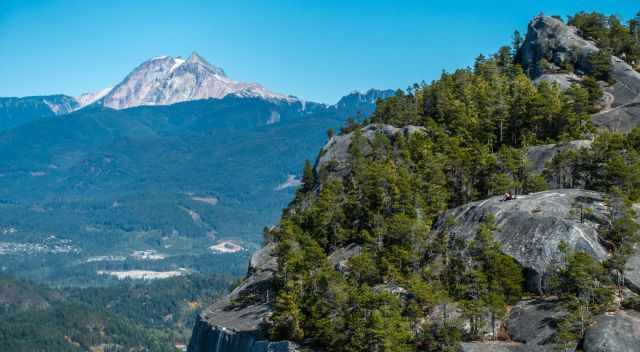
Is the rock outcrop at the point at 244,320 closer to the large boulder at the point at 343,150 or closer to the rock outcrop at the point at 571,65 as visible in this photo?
the large boulder at the point at 343,150

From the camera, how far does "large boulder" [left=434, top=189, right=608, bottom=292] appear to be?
72562 mm

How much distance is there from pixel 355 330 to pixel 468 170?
115ft

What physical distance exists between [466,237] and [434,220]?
11973 mm

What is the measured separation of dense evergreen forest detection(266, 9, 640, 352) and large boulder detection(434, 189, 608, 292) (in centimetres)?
121

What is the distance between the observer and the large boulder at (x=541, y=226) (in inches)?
2857

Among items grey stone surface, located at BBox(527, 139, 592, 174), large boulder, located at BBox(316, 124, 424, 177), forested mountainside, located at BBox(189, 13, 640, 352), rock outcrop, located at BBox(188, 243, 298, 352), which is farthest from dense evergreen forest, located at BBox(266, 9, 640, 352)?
rock outcrop, located at BBox(188, 243, 298, 352)

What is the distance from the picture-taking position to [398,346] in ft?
221

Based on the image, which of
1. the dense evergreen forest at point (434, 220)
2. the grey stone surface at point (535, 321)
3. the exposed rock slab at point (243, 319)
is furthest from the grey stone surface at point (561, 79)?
the grey stone surface at point (535, 321)

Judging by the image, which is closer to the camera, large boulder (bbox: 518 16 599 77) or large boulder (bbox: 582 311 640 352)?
large boulder (bbox: 582 311 640 352)

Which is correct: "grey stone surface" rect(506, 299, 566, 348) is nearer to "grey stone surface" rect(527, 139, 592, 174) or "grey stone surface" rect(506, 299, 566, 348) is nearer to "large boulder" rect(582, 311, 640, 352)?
"large boulder" rect(582, 311, 640, 352)

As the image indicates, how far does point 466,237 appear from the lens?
263 feet

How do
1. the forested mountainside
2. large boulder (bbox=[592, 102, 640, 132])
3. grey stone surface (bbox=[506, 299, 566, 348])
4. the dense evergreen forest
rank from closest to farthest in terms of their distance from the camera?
grey stone surface (bbox=[506, 299, 566, 348]) → the forested mountainside → the dense evergreen forest → large boulder (bbox=[592, 102, 640, 132])

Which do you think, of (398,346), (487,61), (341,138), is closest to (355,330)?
(398,346)

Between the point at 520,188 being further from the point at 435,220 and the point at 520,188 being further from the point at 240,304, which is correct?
the point at 240,304
